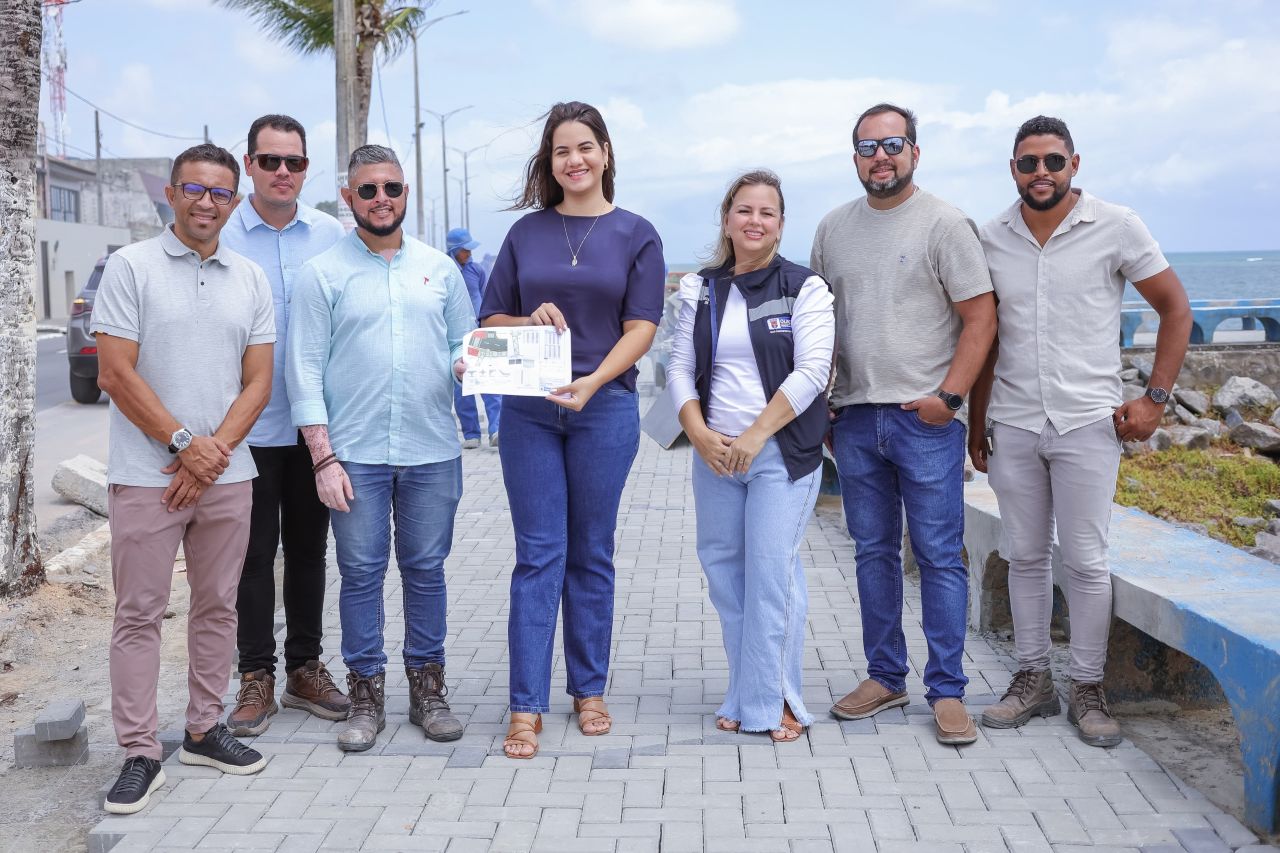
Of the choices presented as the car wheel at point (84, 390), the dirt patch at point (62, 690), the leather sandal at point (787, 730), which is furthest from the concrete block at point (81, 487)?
the car wheel at point (84, 390)

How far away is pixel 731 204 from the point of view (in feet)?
15.3

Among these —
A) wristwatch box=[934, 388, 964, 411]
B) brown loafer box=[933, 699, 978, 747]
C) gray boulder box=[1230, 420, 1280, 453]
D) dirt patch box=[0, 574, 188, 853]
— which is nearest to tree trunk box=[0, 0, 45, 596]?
dirt patch box=[0, 574, 188, 853]

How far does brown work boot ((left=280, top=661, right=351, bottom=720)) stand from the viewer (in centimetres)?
505

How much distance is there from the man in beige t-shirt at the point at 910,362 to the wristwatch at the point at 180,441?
2.37 m

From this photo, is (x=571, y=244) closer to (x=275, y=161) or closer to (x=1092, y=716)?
(x=275, y=161)

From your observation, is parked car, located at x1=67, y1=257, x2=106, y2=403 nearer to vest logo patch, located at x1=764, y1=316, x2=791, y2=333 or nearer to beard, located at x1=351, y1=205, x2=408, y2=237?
beard, located at x1=351, y1=205, x2=408, y2=237

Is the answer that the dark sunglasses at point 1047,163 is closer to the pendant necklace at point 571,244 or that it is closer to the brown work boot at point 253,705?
the pendant necklace at point 571,244

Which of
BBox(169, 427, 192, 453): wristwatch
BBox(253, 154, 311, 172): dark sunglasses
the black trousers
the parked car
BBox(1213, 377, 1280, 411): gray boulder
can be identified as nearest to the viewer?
BBox(169, 427, 192, 453): wristwatch

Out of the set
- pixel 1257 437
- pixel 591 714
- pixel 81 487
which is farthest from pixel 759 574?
pixel 1257 437

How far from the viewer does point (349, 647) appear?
4820 mm

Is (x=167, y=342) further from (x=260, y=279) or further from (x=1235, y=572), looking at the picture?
(x=1235, y=572)

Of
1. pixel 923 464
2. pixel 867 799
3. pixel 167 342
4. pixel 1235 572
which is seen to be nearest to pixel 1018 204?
pixel 923 464

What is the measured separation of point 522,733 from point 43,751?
70.6 inches

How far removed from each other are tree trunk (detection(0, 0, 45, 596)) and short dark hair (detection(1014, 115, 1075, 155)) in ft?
16.5
